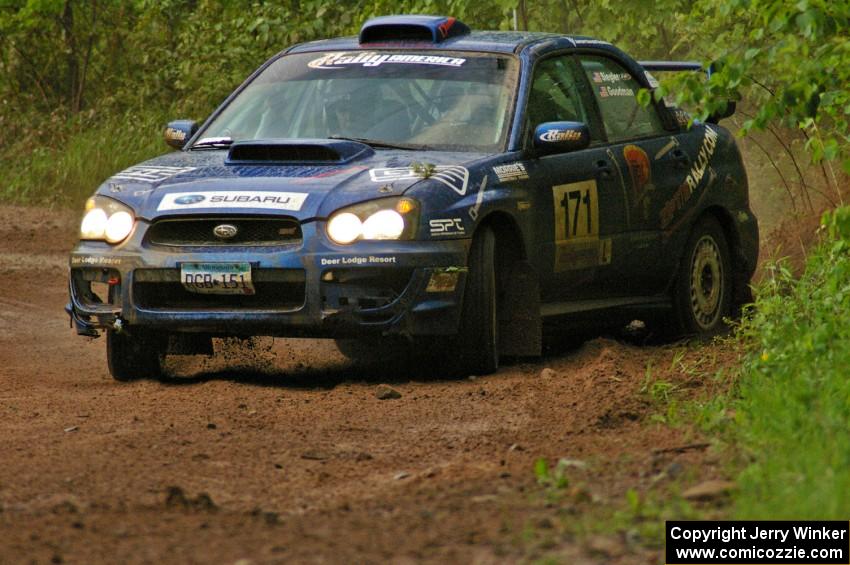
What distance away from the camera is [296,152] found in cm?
832

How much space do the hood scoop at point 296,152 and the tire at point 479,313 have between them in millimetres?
760

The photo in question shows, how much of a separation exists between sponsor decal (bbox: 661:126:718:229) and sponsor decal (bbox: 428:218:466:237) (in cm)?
196

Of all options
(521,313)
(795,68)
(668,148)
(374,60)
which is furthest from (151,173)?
(795,68)

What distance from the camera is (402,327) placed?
777cm

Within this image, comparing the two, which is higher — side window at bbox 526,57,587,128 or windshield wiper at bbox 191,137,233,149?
side window at bbox 526,57,587,128

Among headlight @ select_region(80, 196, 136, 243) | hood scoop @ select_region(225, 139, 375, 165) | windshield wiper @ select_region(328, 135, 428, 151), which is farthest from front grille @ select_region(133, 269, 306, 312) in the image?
windshield wiper @ select_region(328, 135, 428, 151)

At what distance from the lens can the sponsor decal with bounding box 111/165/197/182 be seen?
826 cm

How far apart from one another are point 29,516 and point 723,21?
10.0 metres

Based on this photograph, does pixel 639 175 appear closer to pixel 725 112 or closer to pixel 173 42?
pixel 725 112

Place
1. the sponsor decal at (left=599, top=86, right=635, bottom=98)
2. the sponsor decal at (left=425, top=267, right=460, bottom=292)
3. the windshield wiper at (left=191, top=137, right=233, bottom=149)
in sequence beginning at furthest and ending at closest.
Answer: the sponsor decal at (left=599, top=86, right=635, bottom=98) → the windshield wiper at (left=191, top=137, right=233, bottom=149) → the sponsor decal at (left=425, top=267, right=460, bottom=292)

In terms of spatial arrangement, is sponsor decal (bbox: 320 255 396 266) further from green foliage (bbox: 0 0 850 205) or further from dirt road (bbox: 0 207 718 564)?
green foliage (bbox: 0 0 850 205)

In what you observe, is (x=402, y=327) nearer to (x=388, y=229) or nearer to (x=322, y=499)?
(x=388, y=229)

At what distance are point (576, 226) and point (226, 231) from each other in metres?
1.91

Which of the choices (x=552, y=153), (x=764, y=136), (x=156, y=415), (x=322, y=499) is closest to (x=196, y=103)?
(x=764, y=136)
